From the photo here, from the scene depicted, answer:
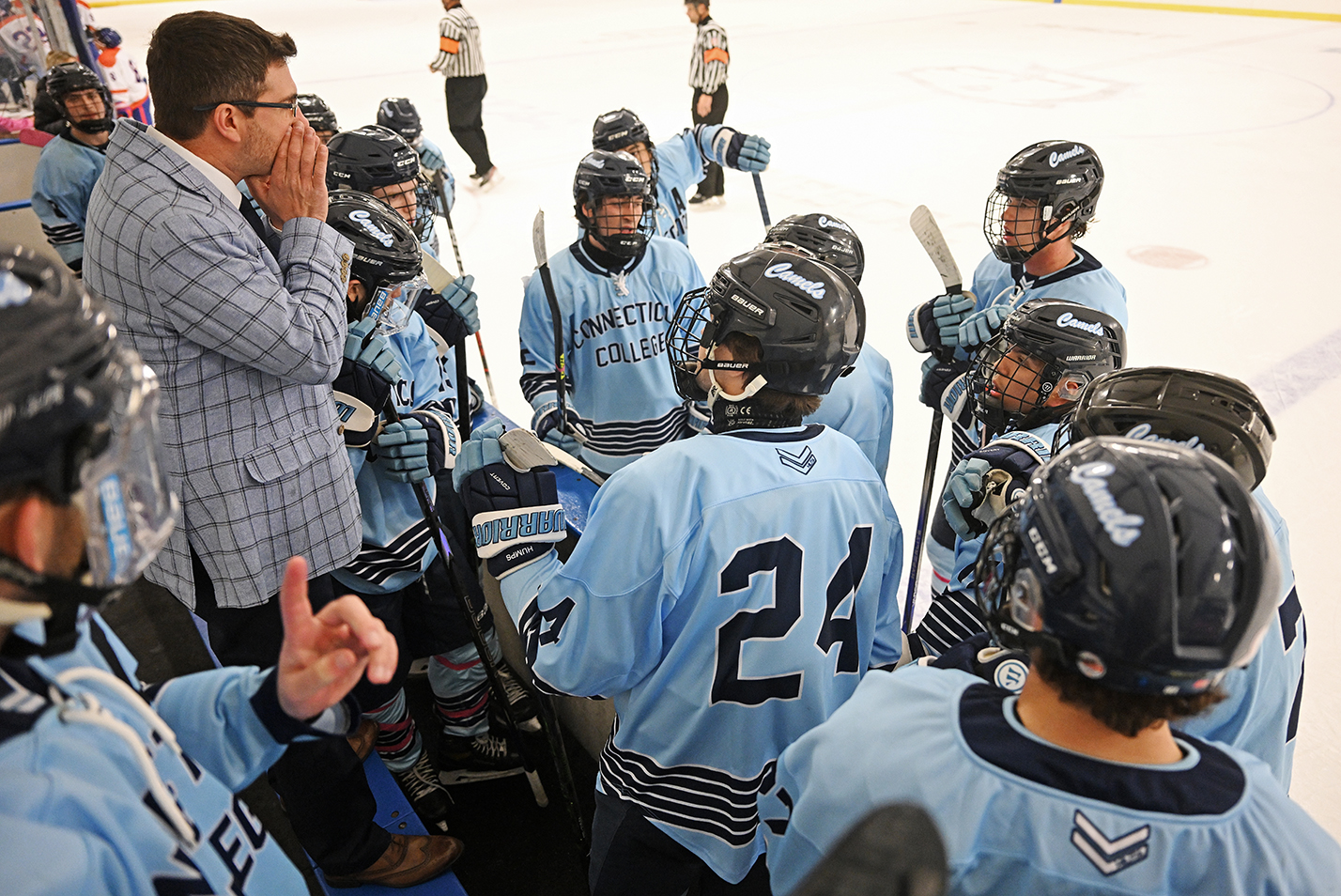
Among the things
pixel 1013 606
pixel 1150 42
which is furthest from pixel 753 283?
pixel 1150 42

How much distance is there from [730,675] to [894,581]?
36 cm

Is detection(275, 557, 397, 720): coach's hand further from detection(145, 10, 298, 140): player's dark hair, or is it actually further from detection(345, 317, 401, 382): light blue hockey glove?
detection(345, 317, 401, 382): light blue hockey glove

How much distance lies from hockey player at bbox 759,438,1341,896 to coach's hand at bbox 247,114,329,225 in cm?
136

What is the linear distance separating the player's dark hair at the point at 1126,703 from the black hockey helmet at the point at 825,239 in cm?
199

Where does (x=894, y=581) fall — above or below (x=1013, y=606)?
below

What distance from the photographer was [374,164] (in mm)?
2877

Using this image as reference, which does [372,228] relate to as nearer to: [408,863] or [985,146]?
[408,863]

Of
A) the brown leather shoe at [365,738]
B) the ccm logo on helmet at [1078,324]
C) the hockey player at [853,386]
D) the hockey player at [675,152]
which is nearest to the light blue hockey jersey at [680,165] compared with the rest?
the hockey player at [675,152]

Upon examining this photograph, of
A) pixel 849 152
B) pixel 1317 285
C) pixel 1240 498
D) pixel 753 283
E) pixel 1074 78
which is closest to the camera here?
pixel 1240 498

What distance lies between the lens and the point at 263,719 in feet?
3.44

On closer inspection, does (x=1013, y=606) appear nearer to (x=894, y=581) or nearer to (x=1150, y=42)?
(x=894, y=581)

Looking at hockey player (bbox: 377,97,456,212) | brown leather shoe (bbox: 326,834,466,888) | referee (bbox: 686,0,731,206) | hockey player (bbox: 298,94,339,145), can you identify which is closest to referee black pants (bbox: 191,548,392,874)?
brown leather shoe (bbox: 326,834,466,888)

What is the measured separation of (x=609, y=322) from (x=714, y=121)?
5361 millimetres

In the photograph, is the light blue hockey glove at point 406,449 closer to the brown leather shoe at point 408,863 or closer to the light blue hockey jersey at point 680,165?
the brown leather shoe at point 408,863
